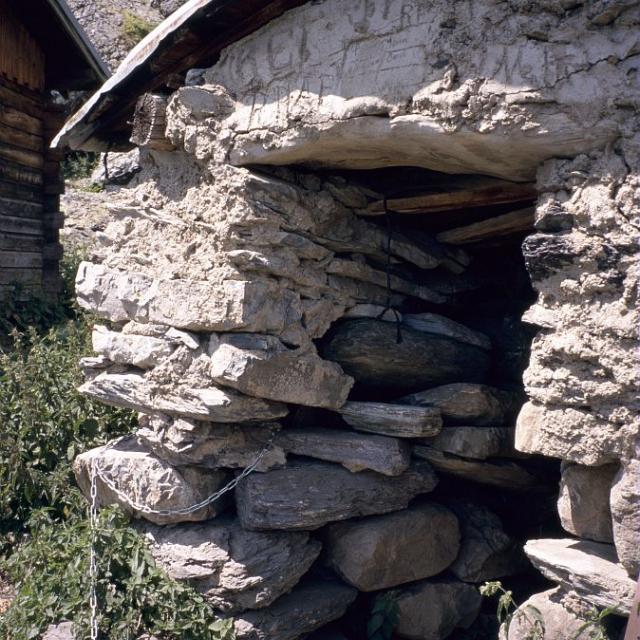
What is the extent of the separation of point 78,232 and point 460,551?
8376 mm

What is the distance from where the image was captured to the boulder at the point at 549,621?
118 inches

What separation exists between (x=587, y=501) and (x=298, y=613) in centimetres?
154

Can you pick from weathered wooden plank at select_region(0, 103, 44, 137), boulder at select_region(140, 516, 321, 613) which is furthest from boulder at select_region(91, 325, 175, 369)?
weathered wooden plank at select_region(0, 103, 44, 137)

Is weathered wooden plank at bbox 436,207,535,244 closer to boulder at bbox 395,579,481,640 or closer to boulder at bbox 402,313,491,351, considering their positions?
boulder at bbox 402,313,491,351

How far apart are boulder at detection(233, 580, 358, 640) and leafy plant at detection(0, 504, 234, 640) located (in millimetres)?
114

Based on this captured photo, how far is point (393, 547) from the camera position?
3.97m

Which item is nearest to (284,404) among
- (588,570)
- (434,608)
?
(434,608)

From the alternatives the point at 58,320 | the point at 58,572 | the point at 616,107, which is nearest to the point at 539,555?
the point at 616,107

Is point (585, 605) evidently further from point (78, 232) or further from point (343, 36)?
point (78, 232)

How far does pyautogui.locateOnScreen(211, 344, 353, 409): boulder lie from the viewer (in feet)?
11.9

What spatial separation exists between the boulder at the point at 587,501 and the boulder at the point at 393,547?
1121mm

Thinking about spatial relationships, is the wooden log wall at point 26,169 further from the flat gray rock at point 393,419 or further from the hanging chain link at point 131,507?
the flat gray rock at point 393,419

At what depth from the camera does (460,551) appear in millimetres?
4254

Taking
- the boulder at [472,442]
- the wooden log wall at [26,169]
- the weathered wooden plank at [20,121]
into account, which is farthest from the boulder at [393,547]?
the weathered wooden plank at [20,121]
